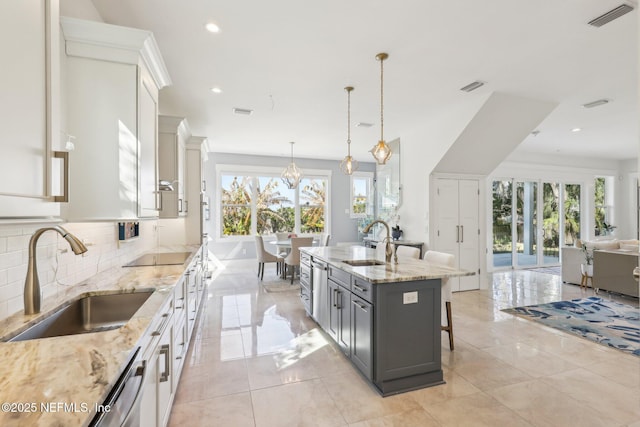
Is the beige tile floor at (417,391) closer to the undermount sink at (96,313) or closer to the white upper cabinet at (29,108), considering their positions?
the undermount sink at (96,313)

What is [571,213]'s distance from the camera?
26.3 ft

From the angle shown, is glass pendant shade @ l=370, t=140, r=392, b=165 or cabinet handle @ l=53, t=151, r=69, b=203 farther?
glass pendant shade @ l=370, t=140, r=392, b=165

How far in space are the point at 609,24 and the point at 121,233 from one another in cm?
456

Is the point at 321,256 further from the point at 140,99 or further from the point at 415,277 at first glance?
the point at 140,99

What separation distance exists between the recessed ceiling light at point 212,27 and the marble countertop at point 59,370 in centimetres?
225

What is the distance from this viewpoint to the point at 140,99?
2002mm

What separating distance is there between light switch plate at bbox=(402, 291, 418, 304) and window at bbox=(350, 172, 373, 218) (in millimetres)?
6329

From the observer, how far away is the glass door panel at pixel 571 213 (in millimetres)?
7922

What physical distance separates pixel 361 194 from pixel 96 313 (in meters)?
7.66

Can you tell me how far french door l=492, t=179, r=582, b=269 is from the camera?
24.1 feet

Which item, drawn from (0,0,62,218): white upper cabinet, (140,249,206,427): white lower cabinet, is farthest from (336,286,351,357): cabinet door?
(0,0,62,218): white upper cabinet

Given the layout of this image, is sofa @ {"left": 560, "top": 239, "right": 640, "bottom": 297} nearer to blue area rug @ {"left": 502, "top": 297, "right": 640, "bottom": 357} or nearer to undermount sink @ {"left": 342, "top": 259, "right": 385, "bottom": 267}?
blue area rug @ {"left": 502, "top": 297, "right": 640, "bottom": 357}

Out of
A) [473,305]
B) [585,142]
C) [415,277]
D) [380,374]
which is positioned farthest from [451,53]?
[585,142]

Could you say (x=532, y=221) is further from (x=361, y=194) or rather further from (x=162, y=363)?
(x=162, y=363)
